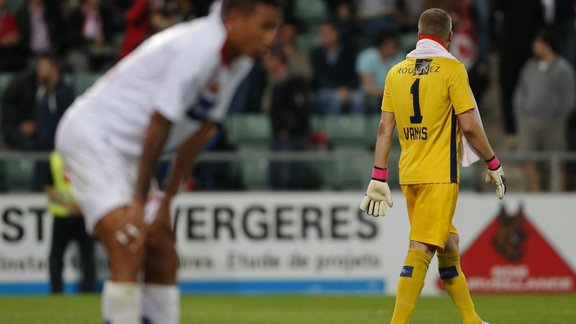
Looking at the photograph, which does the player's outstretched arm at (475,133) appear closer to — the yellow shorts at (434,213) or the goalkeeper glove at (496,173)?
the goalkeeper glove at (496,173)

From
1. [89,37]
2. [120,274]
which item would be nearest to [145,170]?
[120,274]

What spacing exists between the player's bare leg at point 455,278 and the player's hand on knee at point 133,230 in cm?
373

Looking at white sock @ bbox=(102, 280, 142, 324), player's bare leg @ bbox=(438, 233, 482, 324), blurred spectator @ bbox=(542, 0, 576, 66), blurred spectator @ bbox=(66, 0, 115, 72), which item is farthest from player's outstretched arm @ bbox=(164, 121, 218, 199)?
blurred spectator @ bbox=(66, 0, 115, 72)

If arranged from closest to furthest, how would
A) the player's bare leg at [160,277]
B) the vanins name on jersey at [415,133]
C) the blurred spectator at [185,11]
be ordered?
the player's bare leg at [160,277] < the vanins name on jersey at [415,133] < the blurred spectator at [185,11]

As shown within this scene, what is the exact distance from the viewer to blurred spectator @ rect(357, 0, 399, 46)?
61.4 ft

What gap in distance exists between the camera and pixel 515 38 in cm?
1772

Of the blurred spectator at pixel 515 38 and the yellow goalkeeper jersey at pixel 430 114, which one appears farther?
the blurred spectator at pixel 515 38

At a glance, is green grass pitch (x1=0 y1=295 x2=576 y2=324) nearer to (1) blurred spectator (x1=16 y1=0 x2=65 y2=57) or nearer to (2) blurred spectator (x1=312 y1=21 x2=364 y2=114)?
(2) blurred spectator (x1=312 y1=21 x2=364 y2=114)

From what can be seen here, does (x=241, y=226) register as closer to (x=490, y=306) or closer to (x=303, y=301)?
(x=303, y=301)

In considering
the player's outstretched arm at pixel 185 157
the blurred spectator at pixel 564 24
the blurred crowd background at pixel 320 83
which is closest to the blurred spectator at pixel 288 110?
the blurred crowd background at pixel 320 83

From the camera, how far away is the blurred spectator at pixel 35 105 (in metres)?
15.8

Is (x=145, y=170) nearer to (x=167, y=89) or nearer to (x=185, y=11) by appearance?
(x=167, y=89)

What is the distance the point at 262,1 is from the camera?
5871mm

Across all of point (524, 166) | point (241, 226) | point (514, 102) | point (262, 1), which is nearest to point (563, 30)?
point (514, 102)
